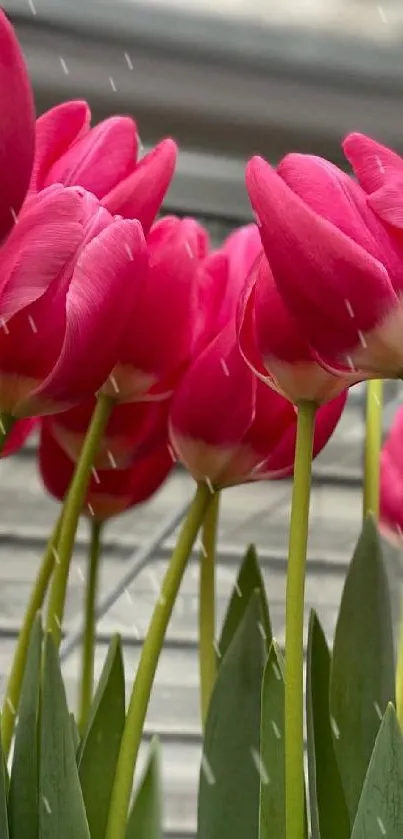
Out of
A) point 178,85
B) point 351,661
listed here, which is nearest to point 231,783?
point 351,661

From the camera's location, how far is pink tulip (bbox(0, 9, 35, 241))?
0.65ft

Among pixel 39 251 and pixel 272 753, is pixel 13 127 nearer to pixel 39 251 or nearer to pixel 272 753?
pixel 39 251

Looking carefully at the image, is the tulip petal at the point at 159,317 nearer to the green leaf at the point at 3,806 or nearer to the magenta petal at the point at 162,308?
the magenta petal at the point at 162,308

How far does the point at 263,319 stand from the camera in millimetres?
263

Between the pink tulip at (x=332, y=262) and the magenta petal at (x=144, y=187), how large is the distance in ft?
0.13

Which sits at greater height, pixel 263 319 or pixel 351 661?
pixel 263 319

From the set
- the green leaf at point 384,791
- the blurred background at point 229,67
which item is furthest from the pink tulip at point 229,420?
the blurred background at point 229,67

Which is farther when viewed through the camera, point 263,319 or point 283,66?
point 283,66

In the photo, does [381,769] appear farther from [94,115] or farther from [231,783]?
[94,115]

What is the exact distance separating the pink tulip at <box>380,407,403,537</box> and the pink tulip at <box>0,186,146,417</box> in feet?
0.50

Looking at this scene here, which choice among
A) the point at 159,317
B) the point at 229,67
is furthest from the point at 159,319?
the point at 229,67

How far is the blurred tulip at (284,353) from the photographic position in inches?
10.3

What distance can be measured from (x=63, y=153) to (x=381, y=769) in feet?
0.65

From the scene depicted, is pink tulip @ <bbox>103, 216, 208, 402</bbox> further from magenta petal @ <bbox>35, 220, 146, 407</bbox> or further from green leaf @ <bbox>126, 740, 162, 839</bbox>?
green leaf @ <bbox>126, 740, 162, 839</bbox>
